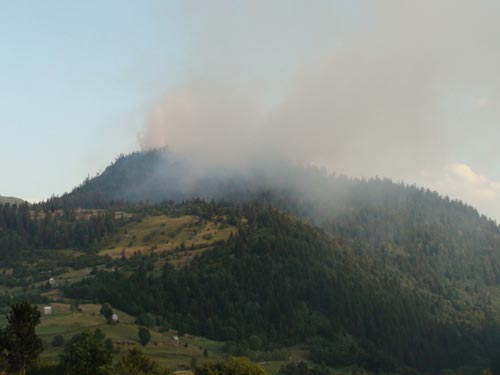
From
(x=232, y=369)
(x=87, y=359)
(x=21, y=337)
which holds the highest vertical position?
(x=21, y=337)

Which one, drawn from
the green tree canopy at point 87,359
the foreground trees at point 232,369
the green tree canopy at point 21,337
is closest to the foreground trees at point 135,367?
the green tree canopy at point 87,359

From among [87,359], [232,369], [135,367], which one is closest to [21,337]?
[87,359]

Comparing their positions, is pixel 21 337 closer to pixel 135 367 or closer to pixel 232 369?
pixel 135 367

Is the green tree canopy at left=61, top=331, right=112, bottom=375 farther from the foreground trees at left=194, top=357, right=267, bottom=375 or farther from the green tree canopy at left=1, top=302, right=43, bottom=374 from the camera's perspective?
the foreground trees at left=194, top=357, right=267, bottom=375

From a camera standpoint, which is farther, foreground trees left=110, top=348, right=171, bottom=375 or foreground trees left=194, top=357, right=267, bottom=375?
foreground trees left=194, top=357, right=267, bottom=375

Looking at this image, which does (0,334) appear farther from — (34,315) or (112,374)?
(112,374)

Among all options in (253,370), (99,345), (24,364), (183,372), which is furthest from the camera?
(183,372)

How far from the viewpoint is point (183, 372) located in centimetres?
19775

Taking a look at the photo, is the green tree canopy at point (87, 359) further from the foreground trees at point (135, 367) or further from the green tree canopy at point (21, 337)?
the green tree canopy at point (21, 337)

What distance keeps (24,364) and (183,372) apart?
84.5 metres

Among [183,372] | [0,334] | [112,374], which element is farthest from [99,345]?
[183,372]

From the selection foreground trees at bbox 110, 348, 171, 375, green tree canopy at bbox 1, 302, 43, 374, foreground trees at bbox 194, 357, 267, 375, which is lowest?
foreground trees at bbox 194, 357, 267, 375

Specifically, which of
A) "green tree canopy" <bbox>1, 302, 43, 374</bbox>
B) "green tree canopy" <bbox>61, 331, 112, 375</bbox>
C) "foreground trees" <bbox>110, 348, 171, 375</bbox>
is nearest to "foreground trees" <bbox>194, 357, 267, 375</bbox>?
"foreground trees" <bbox>110, 348, 171, 375</bbox>

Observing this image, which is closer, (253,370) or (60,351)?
(253,370)
